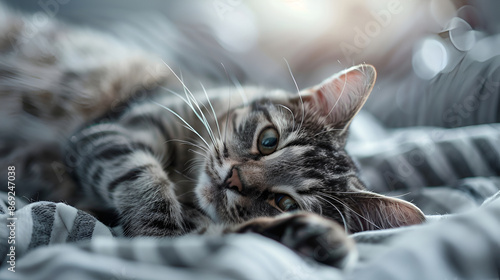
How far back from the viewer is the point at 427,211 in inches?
29.5

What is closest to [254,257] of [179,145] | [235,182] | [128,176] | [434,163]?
[235,182]

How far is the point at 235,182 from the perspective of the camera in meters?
0.65

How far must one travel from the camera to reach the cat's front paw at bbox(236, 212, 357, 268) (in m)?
0.40

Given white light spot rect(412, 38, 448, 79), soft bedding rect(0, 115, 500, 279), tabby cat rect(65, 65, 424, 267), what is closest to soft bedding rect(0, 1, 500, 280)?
soft bedding rect(0, 115, 500, 279)

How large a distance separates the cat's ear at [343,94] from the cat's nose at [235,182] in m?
0.26

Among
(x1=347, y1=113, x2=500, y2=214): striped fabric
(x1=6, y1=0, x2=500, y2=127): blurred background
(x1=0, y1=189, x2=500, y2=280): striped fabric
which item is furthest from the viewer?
(x1=6, y1=0, x2=500, y2=127): blurred background

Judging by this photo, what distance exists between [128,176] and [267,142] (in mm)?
298

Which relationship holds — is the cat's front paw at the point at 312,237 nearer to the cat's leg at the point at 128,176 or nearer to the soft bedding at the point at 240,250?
the soft bedding at the point at 240,250

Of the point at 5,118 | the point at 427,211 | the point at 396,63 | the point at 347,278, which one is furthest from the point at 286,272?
the point at 396,63

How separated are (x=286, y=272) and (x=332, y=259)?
3.2 inches

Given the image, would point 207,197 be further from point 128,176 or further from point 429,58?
point 429,58

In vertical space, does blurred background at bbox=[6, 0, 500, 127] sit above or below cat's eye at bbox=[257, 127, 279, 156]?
above

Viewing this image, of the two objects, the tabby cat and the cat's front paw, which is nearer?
the cat's front paw

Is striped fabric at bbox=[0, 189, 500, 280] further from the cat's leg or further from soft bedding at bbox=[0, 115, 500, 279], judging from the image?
the cat's leg
